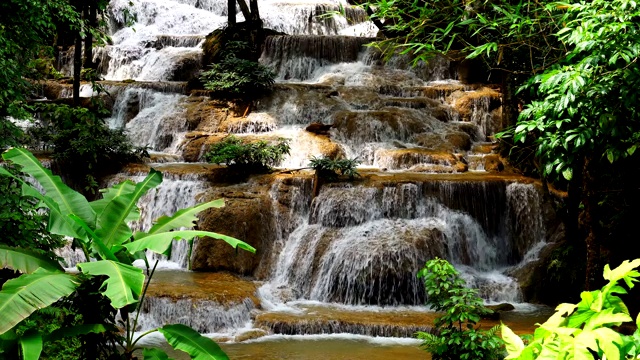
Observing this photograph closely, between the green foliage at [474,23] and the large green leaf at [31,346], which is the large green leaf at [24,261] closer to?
the large green leaf at [31,346]

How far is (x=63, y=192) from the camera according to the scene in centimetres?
462

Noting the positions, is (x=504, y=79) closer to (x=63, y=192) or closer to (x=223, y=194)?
(x=223, y=194)

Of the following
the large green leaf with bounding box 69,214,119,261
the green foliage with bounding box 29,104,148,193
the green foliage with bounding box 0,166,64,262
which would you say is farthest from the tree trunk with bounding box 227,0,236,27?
the large green leaf with bounding box 69,214,119,261

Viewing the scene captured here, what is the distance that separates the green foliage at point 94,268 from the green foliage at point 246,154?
26.7ft

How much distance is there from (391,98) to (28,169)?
547 inches

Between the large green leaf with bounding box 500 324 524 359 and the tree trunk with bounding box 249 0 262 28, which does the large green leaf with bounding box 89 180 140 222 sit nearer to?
the large green leaf with bounding box 500 324 524 359

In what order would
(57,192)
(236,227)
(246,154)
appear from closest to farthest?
1. (57,192)
2. (236,227)
3. (246,154)

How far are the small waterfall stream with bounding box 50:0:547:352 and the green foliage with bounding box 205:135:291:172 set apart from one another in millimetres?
579

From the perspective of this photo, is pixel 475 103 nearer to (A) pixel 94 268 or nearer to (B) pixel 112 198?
(B) pixel 112 198

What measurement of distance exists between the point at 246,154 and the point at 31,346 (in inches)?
397

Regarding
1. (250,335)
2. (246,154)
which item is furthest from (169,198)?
(250,335)

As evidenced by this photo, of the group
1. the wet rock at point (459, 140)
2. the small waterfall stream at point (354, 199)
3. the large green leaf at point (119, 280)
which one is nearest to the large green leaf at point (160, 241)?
the large green leaf at point (119, 280)

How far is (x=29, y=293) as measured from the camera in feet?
11.5

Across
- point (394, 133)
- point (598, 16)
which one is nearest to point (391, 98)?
point (394, 133)
